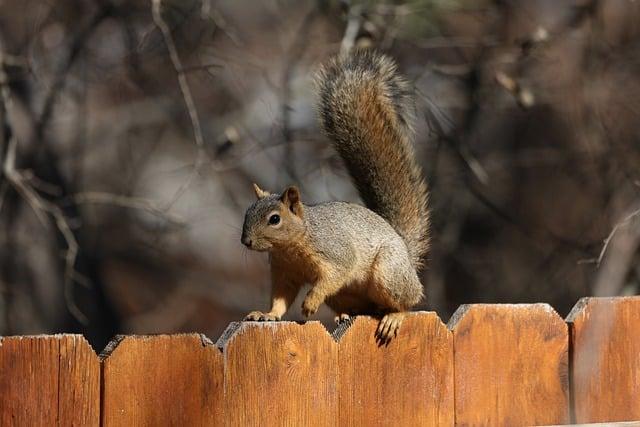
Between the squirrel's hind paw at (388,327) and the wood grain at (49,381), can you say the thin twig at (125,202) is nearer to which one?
the squirrel's hind paw at (388,327)

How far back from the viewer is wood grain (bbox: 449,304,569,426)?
193 cm

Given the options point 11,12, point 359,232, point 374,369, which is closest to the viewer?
point 374,369

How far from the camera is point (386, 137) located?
92.0 inches

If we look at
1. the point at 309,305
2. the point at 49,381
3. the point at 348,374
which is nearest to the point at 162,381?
the point at 49,381

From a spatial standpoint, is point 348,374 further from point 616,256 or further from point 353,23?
point 353,23

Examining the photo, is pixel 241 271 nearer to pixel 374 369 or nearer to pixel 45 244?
pixel 45 244

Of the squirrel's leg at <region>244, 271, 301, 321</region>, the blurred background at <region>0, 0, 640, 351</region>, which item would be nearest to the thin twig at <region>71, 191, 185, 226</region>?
the blurred background at <region>0, 0, 640, 351</region>

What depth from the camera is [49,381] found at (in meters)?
1.56

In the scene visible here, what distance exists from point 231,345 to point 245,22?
2.32 m

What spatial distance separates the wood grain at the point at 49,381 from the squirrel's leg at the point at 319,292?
0.59 metres

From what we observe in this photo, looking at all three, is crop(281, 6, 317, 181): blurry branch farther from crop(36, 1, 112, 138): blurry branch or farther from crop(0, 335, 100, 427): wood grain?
crop(0, 335, 100, 427): wood grain

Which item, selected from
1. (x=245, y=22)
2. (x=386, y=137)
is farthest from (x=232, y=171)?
(x=386, y=137)

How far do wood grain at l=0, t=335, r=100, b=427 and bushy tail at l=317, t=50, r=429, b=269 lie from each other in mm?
845

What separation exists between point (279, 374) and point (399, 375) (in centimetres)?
21
